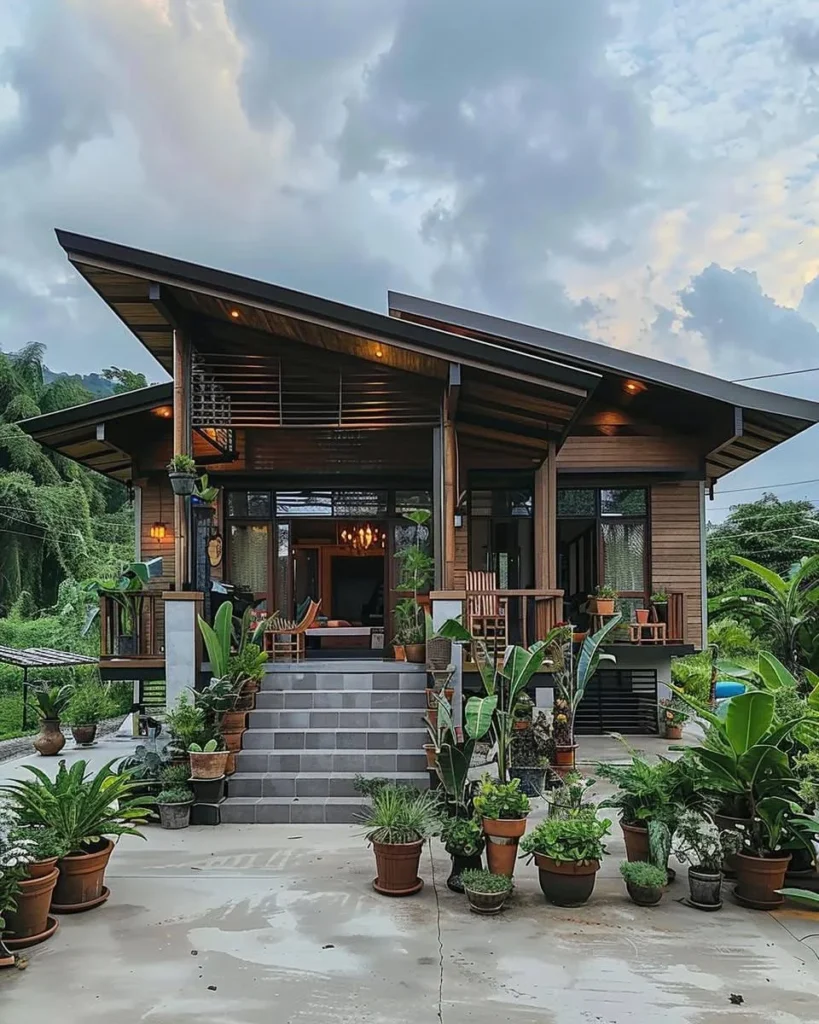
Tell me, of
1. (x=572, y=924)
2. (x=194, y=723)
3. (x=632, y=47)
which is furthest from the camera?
(x=632, y=47)

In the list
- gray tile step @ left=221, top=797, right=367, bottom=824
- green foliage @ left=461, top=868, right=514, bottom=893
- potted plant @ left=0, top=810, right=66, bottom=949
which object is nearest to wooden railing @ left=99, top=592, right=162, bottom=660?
gray tile step @ left=221, top=797, right=367, bottom=824

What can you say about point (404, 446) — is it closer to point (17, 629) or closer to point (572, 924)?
point (572, 924)

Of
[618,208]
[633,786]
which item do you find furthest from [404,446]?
[618,208]

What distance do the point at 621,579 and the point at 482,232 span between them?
28013mm

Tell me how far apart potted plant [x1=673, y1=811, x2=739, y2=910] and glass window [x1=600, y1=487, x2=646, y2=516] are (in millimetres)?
7090

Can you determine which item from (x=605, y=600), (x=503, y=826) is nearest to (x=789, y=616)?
(x=605, y=600)

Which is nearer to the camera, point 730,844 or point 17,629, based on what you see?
point 730,844

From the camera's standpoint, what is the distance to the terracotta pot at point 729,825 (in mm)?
4883

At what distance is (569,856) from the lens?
15.2 ft

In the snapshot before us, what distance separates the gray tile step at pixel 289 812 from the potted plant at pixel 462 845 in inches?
66.8

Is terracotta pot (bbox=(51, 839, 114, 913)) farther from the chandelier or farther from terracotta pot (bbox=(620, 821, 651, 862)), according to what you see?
the chandelier

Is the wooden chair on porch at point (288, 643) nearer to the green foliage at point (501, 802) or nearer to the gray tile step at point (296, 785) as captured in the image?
the gray tile step at point (296, 785)

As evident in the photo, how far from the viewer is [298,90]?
60.3 feet

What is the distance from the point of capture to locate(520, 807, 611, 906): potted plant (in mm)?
4648
